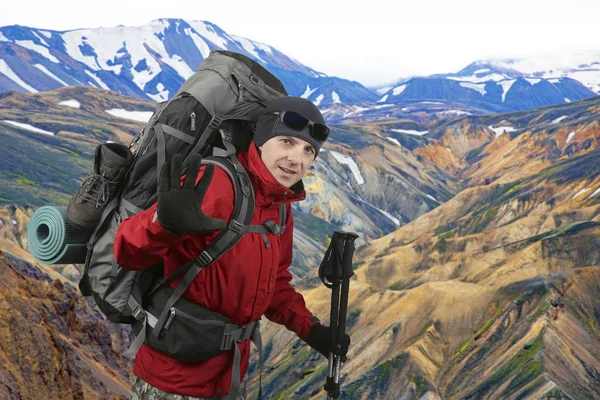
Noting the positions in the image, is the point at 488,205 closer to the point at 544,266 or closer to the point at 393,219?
the point at 544,266

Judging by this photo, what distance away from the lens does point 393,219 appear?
215 feet

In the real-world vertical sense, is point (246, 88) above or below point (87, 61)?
above

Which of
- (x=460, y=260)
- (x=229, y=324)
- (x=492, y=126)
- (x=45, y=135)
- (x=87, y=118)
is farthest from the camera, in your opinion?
(x=492, y=126)

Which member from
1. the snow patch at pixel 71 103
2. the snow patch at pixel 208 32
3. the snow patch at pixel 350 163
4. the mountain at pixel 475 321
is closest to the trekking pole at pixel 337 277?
the mountain at pixel 475 321

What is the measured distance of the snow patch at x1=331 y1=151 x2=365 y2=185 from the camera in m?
69.2

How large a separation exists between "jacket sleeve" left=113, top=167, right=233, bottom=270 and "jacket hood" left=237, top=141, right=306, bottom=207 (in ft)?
0.85

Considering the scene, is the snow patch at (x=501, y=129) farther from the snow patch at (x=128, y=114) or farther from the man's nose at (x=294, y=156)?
the man's nose at (x=294, y=156)

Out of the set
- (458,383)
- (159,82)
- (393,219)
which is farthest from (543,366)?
(159,82)

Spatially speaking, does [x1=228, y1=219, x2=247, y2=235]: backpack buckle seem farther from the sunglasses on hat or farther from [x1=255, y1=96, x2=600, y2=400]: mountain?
[x1=255, y1=96, x2=600, y2=400]: mountain

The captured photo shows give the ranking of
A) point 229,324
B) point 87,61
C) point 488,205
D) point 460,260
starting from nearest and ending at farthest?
point 229,324 → point 460,260 → point 488,205 → point 87,61

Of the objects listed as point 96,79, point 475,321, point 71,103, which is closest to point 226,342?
point 475,321

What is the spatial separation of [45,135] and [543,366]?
55.6 m

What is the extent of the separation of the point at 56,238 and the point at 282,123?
1535 millimetres

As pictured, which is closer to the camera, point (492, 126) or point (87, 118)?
point (87, 118)
